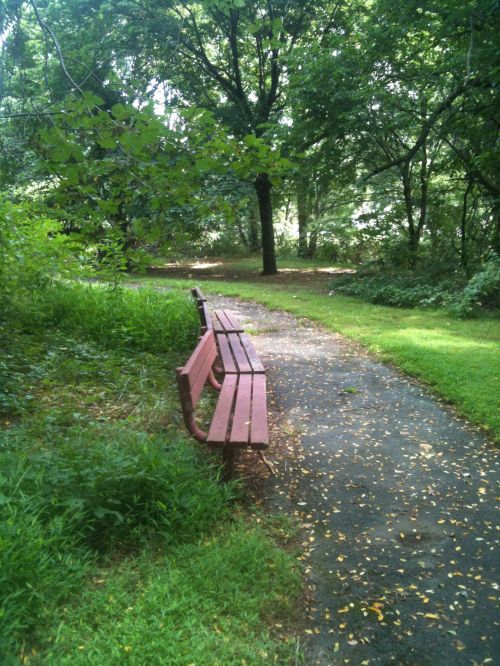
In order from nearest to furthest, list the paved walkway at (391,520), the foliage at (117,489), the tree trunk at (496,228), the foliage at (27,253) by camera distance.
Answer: the paved walkway at (391,520), the foliage at (117,489), the foliage at (27,253), the tree trunk at (496,228)

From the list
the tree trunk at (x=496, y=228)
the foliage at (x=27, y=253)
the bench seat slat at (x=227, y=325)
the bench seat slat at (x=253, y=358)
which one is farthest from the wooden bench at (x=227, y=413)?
the tree trunk at (x=496, y=228)

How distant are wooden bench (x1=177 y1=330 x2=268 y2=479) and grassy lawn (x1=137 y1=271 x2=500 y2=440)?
7.22 ft

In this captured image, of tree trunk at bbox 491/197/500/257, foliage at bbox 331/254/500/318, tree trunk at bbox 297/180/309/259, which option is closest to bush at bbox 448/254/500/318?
foliage at bbox 331/254/500/318

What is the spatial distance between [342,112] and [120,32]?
686cm

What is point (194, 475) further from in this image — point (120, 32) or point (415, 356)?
point (120, 32)

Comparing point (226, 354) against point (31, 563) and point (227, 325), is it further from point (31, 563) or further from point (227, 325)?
point (31, 563)

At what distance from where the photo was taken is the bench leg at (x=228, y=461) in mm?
3262

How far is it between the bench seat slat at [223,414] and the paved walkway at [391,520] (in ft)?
1.94

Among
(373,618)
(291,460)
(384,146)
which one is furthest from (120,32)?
(373,618)

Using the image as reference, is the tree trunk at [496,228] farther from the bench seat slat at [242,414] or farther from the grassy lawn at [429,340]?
the bench seat slat at [242,414]

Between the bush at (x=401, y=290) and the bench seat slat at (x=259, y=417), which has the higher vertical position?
the bush at (x=401, y=290)

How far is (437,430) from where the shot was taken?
4.49 meters

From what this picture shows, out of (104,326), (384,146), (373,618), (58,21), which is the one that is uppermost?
(58,21)

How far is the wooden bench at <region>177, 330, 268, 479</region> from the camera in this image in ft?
10.4
